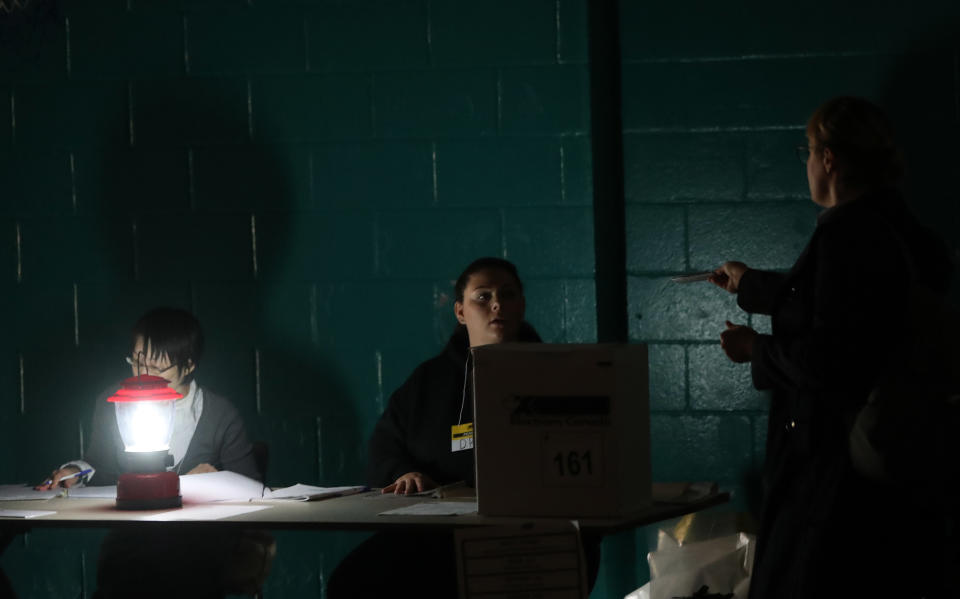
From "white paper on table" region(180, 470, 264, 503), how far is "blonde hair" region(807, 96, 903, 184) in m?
1.44

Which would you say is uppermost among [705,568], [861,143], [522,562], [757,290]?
[861,143]

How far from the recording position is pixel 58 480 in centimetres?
266

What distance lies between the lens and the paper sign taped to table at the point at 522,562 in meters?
1.94

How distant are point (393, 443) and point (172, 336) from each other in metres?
0.71

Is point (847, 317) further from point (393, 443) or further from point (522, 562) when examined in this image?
point (393, 443)

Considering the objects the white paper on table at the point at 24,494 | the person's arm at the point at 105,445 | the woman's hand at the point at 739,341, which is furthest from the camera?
the person's arm at the point at 105,445

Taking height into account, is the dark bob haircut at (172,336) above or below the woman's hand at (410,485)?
above

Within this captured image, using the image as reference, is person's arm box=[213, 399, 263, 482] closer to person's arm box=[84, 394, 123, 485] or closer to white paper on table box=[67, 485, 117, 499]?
person's arm box=[84, 394, 123, 485]

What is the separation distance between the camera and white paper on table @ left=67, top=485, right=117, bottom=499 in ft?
8.38

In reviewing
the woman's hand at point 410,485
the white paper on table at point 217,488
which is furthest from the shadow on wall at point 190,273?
the white paper on table at point 217,488

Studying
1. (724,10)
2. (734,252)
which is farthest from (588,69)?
(734,252)

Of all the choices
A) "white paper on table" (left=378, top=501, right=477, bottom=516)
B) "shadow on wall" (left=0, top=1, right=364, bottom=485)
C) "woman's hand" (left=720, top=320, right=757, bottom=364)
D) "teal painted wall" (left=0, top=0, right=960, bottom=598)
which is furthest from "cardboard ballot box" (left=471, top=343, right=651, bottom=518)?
"shadow on wall" (left=0, top=1, right=364, bottom=485)

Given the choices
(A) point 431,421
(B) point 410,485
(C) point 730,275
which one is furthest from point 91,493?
(C) point 730,275

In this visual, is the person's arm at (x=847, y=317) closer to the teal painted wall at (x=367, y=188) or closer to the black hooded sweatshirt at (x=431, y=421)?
the black hooded sweatshirt at (x=431, y=421)
